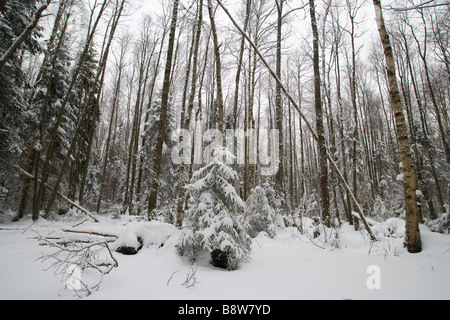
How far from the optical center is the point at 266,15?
36.8ft

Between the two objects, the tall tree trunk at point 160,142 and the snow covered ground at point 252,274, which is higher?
the tall tree trunk at point 160,142

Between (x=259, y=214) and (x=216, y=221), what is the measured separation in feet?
15.5

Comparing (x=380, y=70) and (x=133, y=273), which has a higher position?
(x=380, y=70)

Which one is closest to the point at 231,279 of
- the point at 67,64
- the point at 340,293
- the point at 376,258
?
the point at 340,293

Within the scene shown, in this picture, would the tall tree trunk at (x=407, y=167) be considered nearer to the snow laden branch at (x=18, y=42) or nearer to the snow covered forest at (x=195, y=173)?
the snow covered forest at (x=195, y=173)

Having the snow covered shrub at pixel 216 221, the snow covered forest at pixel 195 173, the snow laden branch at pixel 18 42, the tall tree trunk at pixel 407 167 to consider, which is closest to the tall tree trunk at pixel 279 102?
the snow covered forest at pixel 195 173

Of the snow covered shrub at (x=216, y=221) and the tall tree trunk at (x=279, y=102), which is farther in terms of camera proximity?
the tall tree trunk at (x=279, y=102)

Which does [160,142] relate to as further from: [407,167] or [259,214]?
[407,167]

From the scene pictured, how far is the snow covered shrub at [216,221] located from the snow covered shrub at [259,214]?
13.8ft

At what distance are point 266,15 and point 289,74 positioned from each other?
8624mm

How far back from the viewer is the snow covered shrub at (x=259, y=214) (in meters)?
8.23

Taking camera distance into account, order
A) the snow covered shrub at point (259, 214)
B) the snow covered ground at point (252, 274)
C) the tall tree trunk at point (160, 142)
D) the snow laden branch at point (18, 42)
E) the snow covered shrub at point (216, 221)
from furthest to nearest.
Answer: the snow covered shrub at point (259, 214) < the tall tree trunk at point (160, 142) < the snow laden branch at point (18, 42) < the snow covered shrub at point (216, 221) < the snow covered ground at point (252, 274)

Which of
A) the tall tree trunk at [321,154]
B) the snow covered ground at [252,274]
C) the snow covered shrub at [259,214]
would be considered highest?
the tall tree trunk at [321,154]
